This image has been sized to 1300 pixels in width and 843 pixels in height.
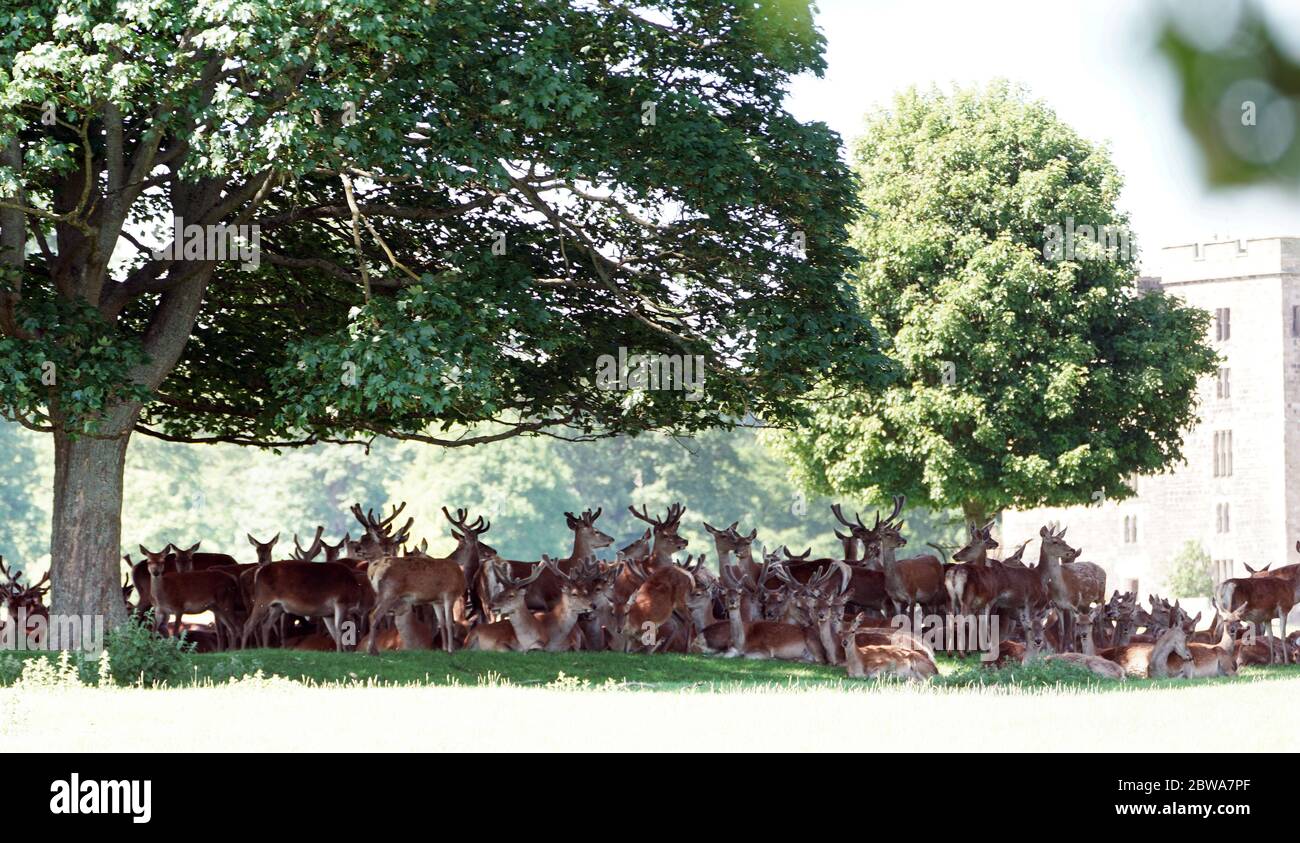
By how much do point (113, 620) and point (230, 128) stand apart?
5.57 m

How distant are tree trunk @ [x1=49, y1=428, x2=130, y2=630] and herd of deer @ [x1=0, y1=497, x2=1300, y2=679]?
5.66 feet

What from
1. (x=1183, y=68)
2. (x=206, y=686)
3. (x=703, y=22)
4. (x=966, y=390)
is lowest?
(x=206, y=686)

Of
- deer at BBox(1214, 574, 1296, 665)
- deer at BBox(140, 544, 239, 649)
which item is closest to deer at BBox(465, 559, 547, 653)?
deer at BBox(140, 544, 239, 649)

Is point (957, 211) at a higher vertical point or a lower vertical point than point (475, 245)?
higher

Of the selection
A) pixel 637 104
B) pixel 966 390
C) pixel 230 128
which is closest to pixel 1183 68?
pixel 230 128

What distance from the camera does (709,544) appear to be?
238 ft

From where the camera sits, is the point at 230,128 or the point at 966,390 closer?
the point at 230,128

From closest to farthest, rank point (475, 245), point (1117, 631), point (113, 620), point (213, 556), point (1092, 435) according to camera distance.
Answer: point (113, 620), point (475, 245), point (1117, 631), point (213, 556), point (1092, 435)

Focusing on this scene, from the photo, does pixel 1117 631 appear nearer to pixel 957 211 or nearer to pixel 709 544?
pixel 957 211

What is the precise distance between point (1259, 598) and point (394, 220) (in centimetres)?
1110

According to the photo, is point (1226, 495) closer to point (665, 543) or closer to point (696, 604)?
point (665, 543)

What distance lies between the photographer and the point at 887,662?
16.4m

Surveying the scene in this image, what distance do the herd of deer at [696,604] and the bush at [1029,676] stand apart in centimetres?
34

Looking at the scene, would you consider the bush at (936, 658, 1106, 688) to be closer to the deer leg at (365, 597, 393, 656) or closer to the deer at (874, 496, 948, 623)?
the deer at (874, 496, 948, 623)
